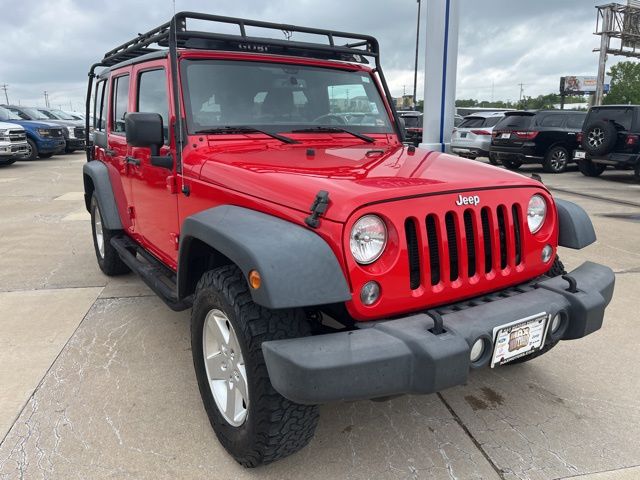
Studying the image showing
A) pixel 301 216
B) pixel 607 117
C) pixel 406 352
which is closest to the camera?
pixel 406 352

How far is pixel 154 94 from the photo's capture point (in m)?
3.48

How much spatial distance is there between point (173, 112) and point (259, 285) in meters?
1.60

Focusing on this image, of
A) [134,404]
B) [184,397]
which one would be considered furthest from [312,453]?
[134,404]

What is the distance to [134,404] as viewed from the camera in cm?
288

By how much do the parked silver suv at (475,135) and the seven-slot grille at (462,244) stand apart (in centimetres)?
1305

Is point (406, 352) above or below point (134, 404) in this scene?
above

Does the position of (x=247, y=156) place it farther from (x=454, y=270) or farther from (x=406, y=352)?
(x=406, y=352)

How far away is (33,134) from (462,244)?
1732 cm

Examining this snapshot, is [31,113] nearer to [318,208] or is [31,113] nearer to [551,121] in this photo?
[551,121]

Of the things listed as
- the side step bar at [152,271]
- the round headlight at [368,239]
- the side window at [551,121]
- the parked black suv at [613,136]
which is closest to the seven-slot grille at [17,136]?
the side step bar at [152,271]

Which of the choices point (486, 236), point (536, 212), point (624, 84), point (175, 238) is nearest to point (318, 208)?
point (486, 236)

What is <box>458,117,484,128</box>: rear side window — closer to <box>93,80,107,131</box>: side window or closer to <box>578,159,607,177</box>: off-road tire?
<box>578,159,607,177</box>: off-road tire

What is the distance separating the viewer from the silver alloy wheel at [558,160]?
45.6 ft

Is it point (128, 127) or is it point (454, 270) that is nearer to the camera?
point (454, 270)
